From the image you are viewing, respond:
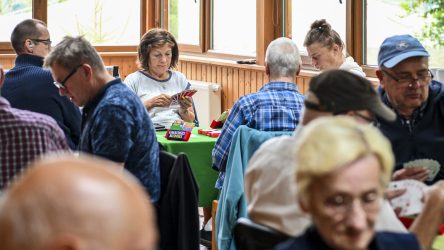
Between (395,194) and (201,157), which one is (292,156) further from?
(201,157)

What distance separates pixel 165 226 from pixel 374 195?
230cm

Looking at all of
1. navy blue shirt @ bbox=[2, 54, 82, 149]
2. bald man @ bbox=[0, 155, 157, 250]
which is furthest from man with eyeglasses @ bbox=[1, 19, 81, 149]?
bald man @ bbox=[0, 155, 157, 250]

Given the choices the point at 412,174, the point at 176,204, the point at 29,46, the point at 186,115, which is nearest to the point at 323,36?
the point at 186,115

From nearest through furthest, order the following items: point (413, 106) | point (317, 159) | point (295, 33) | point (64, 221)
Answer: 1. point (64, 221)
2. point (317, 159)
3. point (413, 106)
4. point (295, 33)

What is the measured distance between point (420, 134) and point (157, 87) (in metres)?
3.65

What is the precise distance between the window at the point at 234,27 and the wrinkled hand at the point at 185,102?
2.20 metres

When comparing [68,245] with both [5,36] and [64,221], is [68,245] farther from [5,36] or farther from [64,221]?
[5,36]

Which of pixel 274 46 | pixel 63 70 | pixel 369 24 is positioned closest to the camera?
pixel 63 70

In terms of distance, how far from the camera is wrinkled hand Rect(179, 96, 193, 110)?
20.7ft

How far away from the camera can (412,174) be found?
3.05 meters

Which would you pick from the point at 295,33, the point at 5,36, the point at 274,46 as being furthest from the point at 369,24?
the point at 5,36

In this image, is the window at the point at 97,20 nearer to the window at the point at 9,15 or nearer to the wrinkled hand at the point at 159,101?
the window at the point at 9,15

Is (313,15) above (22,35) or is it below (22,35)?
above

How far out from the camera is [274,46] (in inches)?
195
